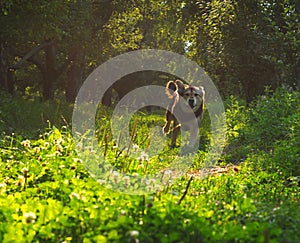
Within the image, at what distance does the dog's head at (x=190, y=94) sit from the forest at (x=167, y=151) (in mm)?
916

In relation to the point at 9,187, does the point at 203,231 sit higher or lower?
higher

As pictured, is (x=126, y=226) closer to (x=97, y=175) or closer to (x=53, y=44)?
(x=97, y=175)

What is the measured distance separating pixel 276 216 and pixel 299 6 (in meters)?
15.2

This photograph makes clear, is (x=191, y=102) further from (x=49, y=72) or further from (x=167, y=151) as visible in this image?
(x=49, y=72)

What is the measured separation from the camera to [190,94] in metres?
13.1

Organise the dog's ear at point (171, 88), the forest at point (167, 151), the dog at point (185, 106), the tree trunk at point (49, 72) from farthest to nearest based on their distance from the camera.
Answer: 1. the tree trunk at point (49, 72)
2. the dog's ear at point (171, 88)
3. the dog at point (185, 106)
4. the forest at point (167, 151)

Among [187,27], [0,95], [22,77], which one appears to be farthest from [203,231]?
[22,77]

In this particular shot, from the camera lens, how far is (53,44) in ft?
83.6

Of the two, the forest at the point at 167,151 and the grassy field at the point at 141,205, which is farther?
the forest at the point at 167,151

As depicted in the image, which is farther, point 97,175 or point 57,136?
point 57,136

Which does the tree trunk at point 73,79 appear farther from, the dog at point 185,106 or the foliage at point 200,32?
the dog at point 185,106

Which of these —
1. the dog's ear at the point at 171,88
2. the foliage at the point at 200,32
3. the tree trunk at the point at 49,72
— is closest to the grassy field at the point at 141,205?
the dog's ear at the point at 171,88

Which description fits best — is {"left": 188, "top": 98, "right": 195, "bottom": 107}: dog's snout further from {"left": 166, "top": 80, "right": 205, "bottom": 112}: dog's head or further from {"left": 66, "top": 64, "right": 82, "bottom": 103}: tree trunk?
{"left": 66, "top": 64, "right": 82, "bottom": 103}: tree trunk

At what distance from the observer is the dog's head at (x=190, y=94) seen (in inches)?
509
